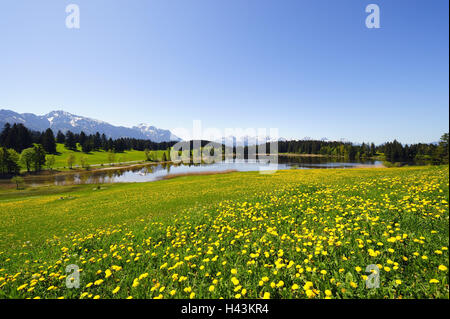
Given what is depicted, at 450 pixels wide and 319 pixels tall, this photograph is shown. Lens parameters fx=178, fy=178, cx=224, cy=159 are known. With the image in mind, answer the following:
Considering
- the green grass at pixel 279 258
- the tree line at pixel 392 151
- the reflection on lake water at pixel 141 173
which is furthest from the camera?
the tree line at pixel 392 151

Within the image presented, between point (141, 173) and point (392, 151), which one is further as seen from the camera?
point (392, 151)

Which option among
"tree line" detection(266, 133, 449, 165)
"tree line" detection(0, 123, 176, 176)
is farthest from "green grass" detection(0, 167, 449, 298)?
"tree line" detection(0, 123, 176, 176)

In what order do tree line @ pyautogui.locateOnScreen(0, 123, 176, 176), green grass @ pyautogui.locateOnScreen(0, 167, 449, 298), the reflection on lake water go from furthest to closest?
tree line @ pyautogui.locateOnScreen(0, 123, 176, 176)
the reflection on lake water
green grass @ pyautogui.locateOnScreen(0, 167, 449, 298)

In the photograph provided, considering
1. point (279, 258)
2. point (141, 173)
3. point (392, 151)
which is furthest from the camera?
point (392, 151)

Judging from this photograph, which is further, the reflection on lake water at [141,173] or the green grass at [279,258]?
the reflection on lake water at [141,173]

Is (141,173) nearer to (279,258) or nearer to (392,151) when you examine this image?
(279,258)

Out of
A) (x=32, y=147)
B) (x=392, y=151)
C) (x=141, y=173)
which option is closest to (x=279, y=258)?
(x=141, y=173)

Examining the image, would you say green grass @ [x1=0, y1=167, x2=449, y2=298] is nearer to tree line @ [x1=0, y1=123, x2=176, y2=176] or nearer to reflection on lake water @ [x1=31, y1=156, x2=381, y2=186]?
reflection on lake water @ [x1=31, y1=156, x2=381, y2=186]

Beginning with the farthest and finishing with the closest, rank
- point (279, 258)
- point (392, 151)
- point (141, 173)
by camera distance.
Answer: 1. point (392, 151)
2. point (141, 173)
3. point (279, 258)

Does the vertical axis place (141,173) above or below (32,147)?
below

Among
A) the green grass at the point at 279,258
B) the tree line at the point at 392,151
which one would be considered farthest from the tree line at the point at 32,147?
the tree line at the point at 392,151

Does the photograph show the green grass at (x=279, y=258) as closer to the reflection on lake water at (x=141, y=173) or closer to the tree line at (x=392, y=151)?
the reflection on lake water at (x=141, y=173)

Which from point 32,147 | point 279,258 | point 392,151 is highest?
point 32,147
